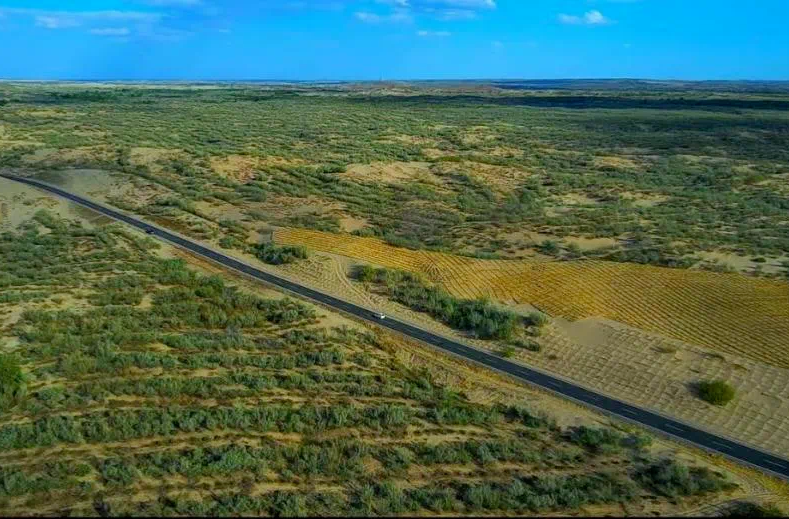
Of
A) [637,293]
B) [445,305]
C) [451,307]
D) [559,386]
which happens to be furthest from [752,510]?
[637,293]

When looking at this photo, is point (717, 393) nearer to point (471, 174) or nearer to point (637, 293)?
point (637, 293)

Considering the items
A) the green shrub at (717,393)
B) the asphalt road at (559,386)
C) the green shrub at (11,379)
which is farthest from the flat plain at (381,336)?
the asphalt road at (559,386)

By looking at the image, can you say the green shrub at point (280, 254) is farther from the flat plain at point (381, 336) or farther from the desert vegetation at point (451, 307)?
the desert vegetation at point (451, 307)

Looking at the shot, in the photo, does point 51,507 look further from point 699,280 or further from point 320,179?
point 320,179

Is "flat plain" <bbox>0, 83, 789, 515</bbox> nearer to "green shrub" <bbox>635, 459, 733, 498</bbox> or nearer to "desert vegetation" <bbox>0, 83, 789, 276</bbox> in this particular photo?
"green shrub" <bbox>635, 459, 733, 498</bbox>

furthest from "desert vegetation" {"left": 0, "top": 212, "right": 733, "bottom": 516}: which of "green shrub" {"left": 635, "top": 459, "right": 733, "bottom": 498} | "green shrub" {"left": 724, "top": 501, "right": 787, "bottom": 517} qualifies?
"green shrub" {"left": 724, "top": 501, "right": 787, "bottom": 517}

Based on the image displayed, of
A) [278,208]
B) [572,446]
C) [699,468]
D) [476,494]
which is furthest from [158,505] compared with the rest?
[278,208]
